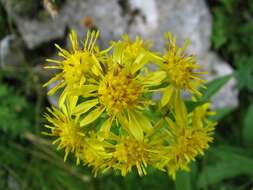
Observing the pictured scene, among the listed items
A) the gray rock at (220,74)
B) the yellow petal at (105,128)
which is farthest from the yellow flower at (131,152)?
the gray rock at (220,74)

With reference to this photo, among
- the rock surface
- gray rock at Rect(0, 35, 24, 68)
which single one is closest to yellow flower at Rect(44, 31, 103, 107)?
the rock surface

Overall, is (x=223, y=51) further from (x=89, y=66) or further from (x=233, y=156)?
(x=89, y=66)

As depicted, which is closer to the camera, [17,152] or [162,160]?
[162,160]

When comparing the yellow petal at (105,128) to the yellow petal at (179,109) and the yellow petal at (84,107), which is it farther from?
the yellow petal at (179,109)

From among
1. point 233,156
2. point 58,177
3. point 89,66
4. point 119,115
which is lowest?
point 58,177

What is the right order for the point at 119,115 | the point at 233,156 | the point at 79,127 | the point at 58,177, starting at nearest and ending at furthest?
the point at 119,115 → the point at 79,127 → the point at 233,156 → the point at 58,177

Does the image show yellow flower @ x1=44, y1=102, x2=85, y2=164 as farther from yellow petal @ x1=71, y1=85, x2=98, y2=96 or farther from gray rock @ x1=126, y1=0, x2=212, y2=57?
gray rock @ x1=126, y1=0, x2=212, y2=57

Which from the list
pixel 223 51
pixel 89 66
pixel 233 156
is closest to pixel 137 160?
pixel 89 66
